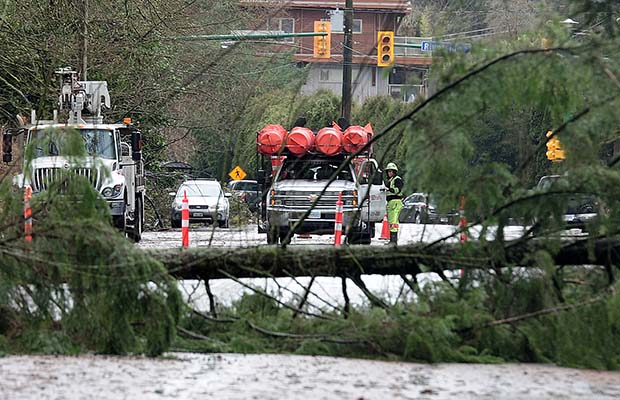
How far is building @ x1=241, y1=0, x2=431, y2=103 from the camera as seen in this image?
33.8ft

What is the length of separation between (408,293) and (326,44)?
24166mm

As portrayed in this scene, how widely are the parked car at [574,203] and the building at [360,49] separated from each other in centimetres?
Answer: 132

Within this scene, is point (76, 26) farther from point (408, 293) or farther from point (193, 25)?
point (408, 293)

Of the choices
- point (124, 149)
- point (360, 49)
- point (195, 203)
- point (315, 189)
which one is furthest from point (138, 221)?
point (360, 49)

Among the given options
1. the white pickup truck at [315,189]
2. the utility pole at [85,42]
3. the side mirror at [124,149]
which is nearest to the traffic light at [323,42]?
the utility pole at [85,42]

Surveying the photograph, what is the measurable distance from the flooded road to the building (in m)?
2.37

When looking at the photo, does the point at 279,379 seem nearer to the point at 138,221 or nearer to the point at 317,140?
the point at 317,140

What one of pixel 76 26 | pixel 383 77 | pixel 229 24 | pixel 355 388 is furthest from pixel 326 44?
pixel 355 388

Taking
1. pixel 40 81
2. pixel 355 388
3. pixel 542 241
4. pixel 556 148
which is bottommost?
pixel 355 388

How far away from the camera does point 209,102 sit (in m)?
36.3

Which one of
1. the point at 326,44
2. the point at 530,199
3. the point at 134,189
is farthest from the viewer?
the point at 326,44

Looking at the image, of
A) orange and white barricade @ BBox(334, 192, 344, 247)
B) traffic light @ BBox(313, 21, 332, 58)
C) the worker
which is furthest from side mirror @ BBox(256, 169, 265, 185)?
traffic light @ BBox(313, 21, 332, 58)

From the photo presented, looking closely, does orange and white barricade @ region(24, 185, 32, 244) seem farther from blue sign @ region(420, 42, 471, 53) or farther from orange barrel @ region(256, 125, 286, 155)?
orange barrel @ region(256, 125, 286, 155)

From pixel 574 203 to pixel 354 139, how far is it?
14.2 metres
